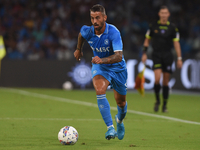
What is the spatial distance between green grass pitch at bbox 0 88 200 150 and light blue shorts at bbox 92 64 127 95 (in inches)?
28.4

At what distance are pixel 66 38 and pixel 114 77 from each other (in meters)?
13.0

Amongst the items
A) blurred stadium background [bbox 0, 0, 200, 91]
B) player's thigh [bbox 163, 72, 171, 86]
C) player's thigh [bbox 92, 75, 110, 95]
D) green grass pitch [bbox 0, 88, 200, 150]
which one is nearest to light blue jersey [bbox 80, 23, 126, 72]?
player's thigh [bbox 92, 75, 110, 95]

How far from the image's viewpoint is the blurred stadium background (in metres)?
Result: 15.6

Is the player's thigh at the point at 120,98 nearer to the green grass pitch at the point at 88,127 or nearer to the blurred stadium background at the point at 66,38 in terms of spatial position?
the green grass pitch at the point at 88,127

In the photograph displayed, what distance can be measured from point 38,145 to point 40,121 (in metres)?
2.44

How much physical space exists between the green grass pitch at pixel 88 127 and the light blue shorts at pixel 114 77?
2.36 feet

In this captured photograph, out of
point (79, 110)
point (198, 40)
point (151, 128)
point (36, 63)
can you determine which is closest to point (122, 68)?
point (151, 128)

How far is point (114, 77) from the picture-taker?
225 inches

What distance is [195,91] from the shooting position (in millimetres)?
14609

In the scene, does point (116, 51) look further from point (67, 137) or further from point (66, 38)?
point (66, 38)

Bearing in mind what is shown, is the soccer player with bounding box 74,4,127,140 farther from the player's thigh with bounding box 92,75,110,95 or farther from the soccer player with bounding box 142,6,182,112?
the soccer player with bounding box 142,6,182,112

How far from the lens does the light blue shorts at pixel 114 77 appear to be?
18.6ft

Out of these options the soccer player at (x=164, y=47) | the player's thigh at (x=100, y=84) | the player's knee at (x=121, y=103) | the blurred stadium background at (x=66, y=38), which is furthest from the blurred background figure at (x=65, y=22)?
the player's thigh at (x=100, y=84)

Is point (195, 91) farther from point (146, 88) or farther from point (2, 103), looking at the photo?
point (2, 103)
